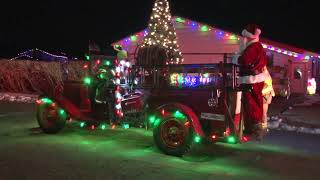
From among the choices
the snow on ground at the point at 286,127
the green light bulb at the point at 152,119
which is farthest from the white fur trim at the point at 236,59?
the snow on ground at the point at 286,127

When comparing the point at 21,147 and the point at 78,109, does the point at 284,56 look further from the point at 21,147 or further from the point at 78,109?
the point at 21,147

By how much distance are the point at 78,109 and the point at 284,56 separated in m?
17.6

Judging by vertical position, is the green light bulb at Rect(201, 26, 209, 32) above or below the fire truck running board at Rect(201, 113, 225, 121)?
above

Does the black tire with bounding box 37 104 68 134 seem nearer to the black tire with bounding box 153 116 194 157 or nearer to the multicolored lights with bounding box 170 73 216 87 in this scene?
the black tire with bounding box 153 116 194 157

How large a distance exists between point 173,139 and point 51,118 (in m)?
3.55

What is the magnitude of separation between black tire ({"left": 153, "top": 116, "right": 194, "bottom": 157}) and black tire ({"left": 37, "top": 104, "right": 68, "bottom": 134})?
2.82 m

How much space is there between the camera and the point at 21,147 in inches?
364

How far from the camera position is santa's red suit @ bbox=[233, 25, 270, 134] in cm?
825

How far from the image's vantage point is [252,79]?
8289 millimetres

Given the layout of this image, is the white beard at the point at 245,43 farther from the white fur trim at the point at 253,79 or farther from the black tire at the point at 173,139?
the black tire at the point at 173,139

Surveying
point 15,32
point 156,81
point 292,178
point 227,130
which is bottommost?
point 292,178

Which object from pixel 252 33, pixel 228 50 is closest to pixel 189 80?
pixel 252 33

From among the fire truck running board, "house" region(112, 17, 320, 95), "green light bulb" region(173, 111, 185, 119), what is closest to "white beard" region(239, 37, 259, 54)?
the fire truck running board

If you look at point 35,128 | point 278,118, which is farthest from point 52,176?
point 278,118
